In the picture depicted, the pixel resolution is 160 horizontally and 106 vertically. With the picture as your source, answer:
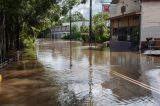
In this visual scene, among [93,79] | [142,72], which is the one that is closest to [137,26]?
[142,72]

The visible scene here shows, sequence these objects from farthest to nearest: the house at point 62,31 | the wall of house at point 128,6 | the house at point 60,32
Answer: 1. the house at point 60,32
2. the house at point 62,31
3. the wall of house at point 128,6

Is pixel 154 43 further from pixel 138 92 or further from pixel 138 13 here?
pixel 138 92

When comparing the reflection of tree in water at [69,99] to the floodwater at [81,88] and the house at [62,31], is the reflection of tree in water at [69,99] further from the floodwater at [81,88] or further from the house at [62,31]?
the house at [62,31]

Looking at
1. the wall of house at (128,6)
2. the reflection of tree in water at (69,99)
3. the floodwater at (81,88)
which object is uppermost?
the wall of house at (128,6)

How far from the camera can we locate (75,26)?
123562mm

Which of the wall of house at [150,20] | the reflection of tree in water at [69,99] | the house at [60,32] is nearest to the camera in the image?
the reflection of tree in water at [69,99]

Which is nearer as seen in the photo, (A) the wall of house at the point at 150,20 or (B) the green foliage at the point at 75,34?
(A) the wall of house at the point at 150,20

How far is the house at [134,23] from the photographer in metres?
44.7

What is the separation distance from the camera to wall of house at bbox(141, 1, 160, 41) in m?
44.6

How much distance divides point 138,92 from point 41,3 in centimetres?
1637

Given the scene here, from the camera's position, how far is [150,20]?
44.8 metres

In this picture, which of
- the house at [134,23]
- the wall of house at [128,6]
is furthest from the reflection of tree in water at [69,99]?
the wall of house at [128,6]

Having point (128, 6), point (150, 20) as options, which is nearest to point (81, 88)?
point (150, 20)

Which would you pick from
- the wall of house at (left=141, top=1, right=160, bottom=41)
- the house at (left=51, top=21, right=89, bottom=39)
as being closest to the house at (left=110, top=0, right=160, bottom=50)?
the wall of house at (left=141, top=1, right=160, bottom=41)
